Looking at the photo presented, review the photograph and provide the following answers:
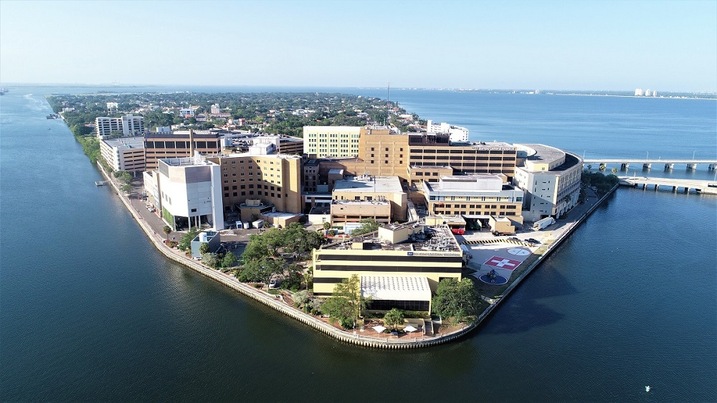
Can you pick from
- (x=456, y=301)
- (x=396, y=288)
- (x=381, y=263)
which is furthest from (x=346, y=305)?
(x=456, y=301)

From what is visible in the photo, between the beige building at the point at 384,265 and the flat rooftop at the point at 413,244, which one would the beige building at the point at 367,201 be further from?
the beige building at the point at 384,265

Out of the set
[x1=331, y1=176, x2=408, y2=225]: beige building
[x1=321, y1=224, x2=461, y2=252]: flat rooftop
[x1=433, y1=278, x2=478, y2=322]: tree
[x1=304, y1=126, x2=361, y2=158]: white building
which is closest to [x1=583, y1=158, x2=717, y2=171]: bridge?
[x1=304, y1=126, x2=361, y2=158]: white building

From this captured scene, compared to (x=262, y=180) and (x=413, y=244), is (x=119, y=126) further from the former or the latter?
(x=413, y=244)

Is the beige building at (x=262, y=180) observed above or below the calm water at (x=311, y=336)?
above

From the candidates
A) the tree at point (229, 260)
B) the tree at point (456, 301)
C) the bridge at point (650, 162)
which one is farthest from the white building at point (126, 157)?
the bridge at point (650, 162)

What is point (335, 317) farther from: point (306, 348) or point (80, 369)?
point (80, 369)

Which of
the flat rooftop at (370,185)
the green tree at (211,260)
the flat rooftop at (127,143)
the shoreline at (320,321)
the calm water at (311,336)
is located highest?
the flat rooftop at (127,143)

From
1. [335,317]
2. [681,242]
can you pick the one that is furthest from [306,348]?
[681,242]
